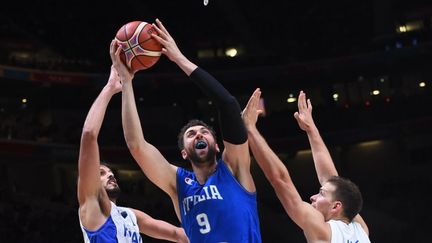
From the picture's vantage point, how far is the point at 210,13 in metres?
26.5

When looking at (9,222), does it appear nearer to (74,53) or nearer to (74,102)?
(74,102)

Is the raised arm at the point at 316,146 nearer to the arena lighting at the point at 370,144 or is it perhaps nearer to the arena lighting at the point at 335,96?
the arena lighting at the point at 370,144

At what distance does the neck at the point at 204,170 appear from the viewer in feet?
11.4

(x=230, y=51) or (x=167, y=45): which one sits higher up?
(x=230, y=51)

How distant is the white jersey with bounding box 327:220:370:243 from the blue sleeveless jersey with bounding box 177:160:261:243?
1.46ft

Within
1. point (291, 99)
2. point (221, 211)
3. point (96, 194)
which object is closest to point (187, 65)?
point (221, 211)

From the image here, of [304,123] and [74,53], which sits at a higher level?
[74,53]

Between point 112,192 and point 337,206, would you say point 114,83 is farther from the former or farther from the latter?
point 337,206

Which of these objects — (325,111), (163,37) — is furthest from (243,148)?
(325,111)

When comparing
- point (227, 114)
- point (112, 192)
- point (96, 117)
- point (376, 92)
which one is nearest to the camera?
point (227, 114)

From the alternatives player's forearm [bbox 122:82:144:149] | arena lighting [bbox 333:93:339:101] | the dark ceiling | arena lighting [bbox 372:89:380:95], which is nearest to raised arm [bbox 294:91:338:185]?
player's forearm [bbox 122:82:144:149]

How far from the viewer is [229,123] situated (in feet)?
10.7

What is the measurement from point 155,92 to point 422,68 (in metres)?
10.6

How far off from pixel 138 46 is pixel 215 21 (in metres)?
24.0
